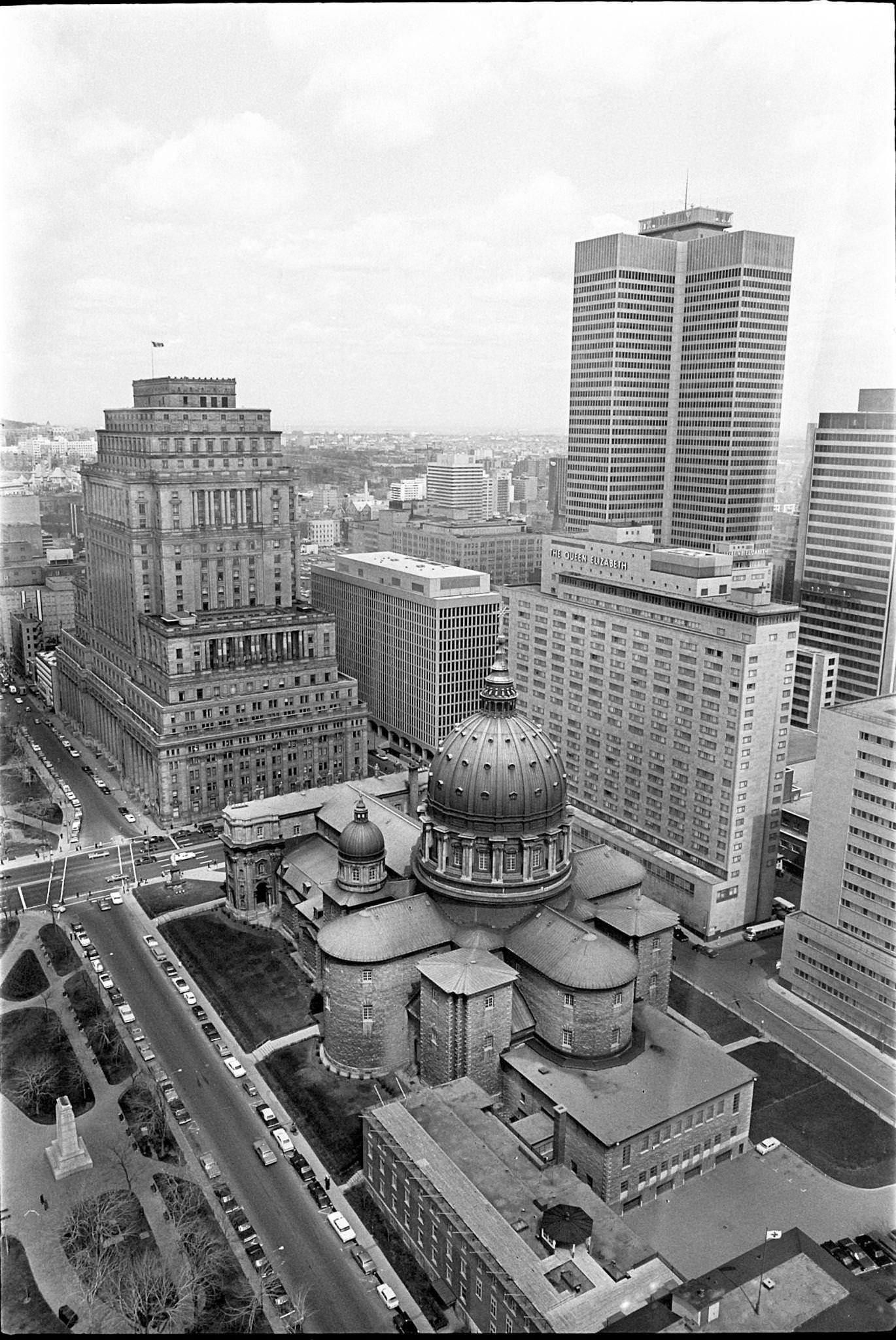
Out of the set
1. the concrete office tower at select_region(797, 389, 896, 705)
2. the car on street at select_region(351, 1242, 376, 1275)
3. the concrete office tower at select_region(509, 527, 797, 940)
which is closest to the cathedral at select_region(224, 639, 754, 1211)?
the car on street at select_region(351, 1242, 376, 1275)

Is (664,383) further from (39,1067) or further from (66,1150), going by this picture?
(66,1150)

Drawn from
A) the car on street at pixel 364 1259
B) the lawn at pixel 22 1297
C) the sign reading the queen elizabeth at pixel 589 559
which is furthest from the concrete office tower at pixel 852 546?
the lawn at pixel 22 1297

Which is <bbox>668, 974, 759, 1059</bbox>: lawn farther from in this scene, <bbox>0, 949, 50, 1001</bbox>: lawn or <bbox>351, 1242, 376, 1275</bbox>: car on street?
<bbox>0, 949, 50, 1001</bbox>: lawn

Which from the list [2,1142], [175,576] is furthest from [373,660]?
[2,1142]

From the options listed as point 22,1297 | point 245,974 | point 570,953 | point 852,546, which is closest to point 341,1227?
point 22,1297

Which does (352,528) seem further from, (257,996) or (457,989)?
(457,989)

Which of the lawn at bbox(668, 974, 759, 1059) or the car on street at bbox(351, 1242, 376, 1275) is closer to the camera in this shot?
the car on street at bbox(351, 1242, 376, 1275)
